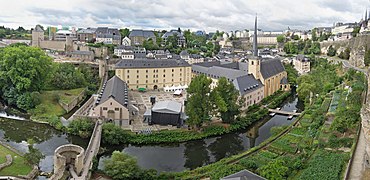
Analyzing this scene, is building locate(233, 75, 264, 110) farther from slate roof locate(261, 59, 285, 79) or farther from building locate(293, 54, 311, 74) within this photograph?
building locate(293, 54, 311, 74)

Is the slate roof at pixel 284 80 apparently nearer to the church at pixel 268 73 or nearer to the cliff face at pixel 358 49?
the church at pixel 268 73

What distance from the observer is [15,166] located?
1847 centimetres

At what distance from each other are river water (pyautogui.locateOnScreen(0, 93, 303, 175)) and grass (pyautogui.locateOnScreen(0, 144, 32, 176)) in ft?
3.75

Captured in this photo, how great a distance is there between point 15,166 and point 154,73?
27088 millimetres

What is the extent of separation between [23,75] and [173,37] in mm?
37868

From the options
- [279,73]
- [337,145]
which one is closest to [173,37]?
[279,73]

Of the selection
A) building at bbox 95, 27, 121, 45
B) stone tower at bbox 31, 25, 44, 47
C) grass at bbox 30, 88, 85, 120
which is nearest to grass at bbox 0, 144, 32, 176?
grass at bbox 30, 88, 85, 120

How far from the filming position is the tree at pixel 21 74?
113 feet

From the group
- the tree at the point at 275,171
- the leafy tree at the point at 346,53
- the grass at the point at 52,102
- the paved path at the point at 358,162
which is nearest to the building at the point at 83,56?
the grass at the point at 52,102

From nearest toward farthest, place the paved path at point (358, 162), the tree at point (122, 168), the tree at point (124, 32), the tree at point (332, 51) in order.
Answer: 1. the paved path at point (358, 162)
2. the tree at point (122, 168)
3. the tree at point (332, 51)
4. the tree at point (124, 32)

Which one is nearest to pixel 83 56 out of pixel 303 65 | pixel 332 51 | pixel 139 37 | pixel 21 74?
pixel 21 74

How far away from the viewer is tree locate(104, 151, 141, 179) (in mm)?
17219

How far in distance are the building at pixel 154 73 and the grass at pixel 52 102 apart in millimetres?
6109

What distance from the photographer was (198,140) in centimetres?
2580
